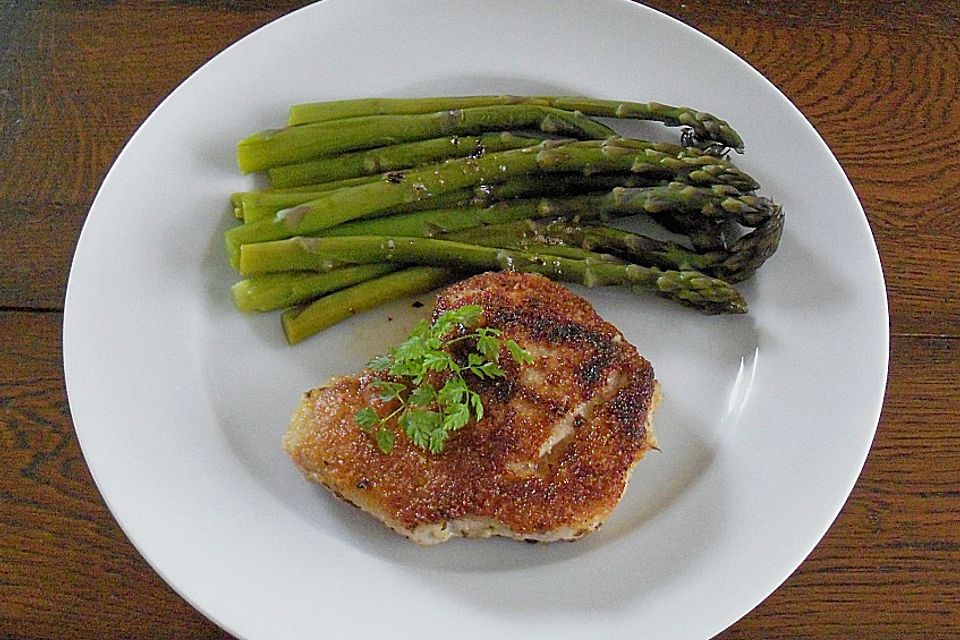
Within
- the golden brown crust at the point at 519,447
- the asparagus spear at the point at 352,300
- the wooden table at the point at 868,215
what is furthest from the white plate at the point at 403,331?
the wooden table at the point at 868,215

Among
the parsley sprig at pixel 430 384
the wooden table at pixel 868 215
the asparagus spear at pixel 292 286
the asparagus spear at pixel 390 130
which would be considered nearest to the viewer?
the parsley sprig at pixel 430 384

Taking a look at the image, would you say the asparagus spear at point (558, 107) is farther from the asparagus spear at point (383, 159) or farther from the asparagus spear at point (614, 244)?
the asparagus spear at point (614, 244)

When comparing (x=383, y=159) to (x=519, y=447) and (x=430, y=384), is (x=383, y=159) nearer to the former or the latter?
(x=430, y=384)

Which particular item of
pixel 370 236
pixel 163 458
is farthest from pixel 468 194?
pixel 163 458

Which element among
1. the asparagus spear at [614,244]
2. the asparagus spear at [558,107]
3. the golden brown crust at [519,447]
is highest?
the asparagus spear at [558,107]

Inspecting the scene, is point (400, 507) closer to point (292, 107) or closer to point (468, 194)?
point (468, 194)

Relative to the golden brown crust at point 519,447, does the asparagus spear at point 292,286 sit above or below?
above

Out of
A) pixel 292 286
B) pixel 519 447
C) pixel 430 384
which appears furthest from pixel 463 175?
pixel 519 447
